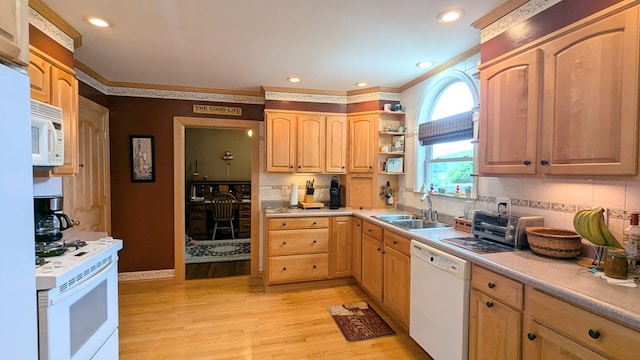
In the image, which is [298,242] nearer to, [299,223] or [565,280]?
[299,223]

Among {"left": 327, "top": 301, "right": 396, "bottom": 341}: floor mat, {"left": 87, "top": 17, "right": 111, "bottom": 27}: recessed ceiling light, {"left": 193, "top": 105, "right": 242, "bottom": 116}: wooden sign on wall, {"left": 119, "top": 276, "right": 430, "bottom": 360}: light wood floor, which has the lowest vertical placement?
{"left": 119, "top": 276, "right": 430, "bottom": 360}: light wood floor

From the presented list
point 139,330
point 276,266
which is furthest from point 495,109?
point 139,330

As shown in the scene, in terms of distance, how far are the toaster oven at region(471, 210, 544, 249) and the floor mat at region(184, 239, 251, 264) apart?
3618 mm

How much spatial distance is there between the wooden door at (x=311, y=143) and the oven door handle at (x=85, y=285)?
2.30 metres

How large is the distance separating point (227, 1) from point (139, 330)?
109 inches

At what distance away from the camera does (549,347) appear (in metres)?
1.31

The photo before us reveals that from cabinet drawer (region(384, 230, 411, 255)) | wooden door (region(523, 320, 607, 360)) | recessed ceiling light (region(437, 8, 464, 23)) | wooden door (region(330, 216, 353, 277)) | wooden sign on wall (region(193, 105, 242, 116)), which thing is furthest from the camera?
wooden sign on wall (region(193, 105, 242, 116))

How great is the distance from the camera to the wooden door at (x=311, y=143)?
12.2 ft

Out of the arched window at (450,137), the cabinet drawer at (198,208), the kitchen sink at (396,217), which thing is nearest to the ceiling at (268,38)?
the arched window at (450,137)

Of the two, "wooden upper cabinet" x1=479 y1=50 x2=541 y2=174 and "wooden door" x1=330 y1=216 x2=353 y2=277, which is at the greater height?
"wooden upper cabinet" x1=479 y1=50 x2=541 y2=174

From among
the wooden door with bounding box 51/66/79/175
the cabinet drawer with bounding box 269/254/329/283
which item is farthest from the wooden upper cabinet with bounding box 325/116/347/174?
the wooden door with bounding box 51/66/79/175

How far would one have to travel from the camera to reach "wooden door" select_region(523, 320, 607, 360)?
3.89 feet

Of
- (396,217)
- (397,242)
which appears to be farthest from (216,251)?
(397,242)

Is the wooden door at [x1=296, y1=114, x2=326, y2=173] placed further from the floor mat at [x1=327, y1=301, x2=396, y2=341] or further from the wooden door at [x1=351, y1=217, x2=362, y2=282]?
the floor mat at [x1=327, y1=301, x2=396, y2=341]
